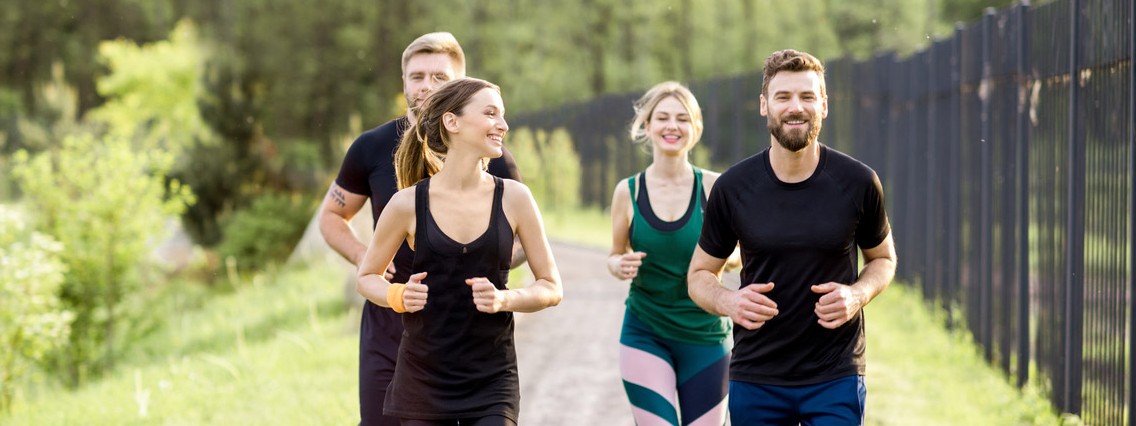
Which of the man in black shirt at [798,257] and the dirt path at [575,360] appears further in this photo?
the dirt path at [575,360]

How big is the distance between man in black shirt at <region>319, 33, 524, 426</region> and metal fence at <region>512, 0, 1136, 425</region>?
339cm

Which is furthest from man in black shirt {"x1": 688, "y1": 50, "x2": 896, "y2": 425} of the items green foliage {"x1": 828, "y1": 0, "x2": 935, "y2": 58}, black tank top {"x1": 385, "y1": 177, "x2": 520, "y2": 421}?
green foliage {"x1": 828, "y1": 0, "x2": 935, "y2": 58}

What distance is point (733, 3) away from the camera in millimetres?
63656

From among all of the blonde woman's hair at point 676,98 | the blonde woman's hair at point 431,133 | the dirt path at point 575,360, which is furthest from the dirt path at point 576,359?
the blonde woman's hair at point 431,133

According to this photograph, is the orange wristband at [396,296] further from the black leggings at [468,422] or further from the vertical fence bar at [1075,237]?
the vertical fence bar at [1075,237]

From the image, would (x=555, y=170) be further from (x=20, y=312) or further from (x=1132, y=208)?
(x=1132, y=208)

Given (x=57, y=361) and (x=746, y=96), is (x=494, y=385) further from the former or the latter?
(x=746, y=96)

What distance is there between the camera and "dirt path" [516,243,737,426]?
27.8 ft

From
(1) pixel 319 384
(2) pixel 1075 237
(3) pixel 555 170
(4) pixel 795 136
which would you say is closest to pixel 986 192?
(2) pixel 1075 237

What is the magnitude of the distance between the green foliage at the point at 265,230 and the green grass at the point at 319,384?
682 cm

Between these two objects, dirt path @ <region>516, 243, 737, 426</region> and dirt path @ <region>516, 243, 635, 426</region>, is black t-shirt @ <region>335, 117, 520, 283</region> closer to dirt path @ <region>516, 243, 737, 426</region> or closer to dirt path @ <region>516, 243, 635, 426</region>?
dirt path @ <region>516, 243, 737, 426</region>

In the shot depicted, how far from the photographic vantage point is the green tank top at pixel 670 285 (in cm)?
560

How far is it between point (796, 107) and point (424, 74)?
70.5 inches

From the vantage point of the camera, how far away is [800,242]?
413cm
